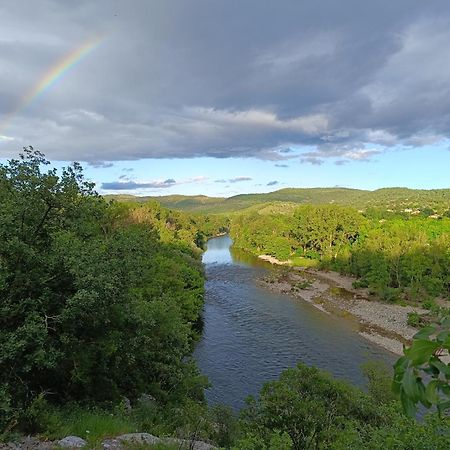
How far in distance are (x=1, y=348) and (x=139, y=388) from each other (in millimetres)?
7621

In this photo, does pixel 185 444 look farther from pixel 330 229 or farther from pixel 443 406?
pixel 330 229

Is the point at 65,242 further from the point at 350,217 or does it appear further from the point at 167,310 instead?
the point at 350,217

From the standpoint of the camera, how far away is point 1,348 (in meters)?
11.3

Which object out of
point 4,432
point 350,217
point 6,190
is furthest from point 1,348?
point 350,217

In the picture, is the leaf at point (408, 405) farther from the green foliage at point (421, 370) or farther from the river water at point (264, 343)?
the river water at point (264, 343)

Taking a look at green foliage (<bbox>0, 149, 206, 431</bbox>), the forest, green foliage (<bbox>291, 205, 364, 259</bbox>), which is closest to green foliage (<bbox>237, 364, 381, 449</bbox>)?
green foliage (<bbox>0, 149, 206, 431</bbox>)

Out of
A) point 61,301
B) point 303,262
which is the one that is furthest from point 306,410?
point 303,262

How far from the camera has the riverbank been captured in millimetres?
41150

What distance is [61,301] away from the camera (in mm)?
13883

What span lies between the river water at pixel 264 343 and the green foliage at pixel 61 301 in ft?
42.8

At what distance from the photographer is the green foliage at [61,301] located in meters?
12.0

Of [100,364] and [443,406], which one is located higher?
[443,406]

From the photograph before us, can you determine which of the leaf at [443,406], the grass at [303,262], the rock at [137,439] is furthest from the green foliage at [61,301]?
the grass at [303,262]

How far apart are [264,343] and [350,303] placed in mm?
21371
